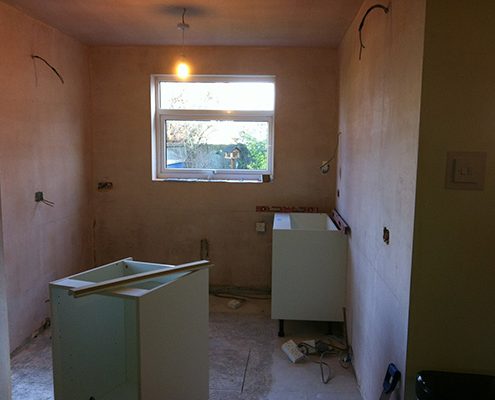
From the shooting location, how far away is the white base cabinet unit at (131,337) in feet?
5.57

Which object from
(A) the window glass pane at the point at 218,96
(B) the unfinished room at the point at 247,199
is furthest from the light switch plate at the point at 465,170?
(A) the window glass pane at the point at 218,96

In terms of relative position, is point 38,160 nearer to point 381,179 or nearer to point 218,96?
point 218,96

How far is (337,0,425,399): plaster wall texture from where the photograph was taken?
1.61m

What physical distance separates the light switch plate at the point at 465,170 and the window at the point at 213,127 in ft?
8.93

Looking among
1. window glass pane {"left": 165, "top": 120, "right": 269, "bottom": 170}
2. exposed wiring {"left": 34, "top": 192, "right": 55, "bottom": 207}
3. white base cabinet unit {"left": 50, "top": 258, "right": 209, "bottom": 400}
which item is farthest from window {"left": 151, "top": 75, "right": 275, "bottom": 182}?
white base cabinet unit {"left": 50, "top": 258, "right": 209, "bottom": 400}

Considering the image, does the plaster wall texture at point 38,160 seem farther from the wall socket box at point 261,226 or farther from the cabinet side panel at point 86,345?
the wall socket box at point 261,226

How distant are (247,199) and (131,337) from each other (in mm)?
2344

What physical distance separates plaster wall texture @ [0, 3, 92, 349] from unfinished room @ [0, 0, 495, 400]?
18 mm

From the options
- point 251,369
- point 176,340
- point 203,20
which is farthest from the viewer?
Result: point 203,20

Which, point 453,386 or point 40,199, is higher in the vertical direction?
point 40,199

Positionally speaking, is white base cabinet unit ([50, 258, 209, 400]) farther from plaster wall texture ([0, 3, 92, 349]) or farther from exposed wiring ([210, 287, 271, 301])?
exposed wiring ([210, 287, 271, 301])

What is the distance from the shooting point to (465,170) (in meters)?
1.49

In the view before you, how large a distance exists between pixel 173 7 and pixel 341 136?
1.73 metres

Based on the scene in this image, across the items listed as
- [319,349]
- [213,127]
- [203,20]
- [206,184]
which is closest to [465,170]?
[319,349]
